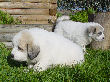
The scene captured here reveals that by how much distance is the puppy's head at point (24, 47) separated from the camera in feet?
14.2

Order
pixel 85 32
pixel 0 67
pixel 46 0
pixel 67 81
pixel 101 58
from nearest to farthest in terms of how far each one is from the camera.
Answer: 1. pixel 67 81
2. pixel 0 67
3. pixel 101 58
4. pixel 85 32
5. pixel 46 0

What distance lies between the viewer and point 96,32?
7.30 m

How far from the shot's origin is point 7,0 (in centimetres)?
960

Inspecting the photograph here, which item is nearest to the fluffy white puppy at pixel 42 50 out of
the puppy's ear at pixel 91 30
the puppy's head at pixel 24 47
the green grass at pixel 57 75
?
the puppy's head at pixel 24 47

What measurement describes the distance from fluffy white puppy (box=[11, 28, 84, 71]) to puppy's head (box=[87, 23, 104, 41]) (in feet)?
7.21

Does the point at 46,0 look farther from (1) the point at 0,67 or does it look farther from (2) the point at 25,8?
(1) the point at 0,67

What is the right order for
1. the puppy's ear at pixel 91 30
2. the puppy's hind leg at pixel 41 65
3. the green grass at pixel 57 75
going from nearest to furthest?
the green grass at pixel 57 75, the puppy's hind leg at pixel 41 65, the puppy's ear at pixel 91 30

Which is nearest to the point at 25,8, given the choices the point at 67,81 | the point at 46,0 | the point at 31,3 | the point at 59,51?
the point at 31,3

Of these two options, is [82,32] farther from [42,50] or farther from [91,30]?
→ [42,50]

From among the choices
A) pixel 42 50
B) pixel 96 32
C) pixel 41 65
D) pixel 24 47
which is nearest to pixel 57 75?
pixel 41 65

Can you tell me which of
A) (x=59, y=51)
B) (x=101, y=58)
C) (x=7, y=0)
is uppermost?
(x=7, y=0)

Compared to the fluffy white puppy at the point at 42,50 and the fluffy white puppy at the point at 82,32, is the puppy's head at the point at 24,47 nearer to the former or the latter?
the fluffy white puppy at the point at 42,50

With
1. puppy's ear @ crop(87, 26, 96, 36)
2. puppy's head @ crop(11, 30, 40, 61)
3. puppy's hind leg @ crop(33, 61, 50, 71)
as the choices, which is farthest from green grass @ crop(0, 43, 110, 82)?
puppy's ear @ crop(87, 26, 96, 36)

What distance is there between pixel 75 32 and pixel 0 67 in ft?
10.8
